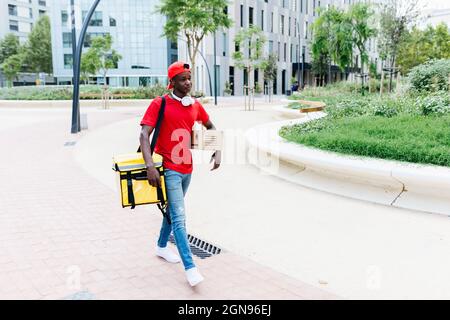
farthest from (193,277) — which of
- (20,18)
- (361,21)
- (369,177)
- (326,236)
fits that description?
(20,18)

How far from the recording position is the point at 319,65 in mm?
57562

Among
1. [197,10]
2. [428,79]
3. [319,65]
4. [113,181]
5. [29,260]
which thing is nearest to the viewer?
[29,260]

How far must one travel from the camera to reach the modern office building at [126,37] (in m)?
69.5

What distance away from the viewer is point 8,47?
6888cm

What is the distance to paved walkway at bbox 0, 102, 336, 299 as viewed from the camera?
3.48 meters

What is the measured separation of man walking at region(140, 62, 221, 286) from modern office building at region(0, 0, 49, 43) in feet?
278

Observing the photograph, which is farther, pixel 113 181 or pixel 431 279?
pixel 113 181

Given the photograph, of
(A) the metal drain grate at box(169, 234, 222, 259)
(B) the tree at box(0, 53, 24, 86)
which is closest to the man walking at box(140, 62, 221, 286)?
(A) the metal drain grate at box(169, 234, 222, 259)

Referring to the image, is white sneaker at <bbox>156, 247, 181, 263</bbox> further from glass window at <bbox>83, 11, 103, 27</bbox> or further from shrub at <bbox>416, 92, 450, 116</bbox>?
glass window at <bbox>83, 11, 103, 27</bbox>

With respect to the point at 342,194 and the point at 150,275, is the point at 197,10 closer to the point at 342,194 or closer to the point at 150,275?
the point at 342,194

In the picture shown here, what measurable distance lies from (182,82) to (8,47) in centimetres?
7567

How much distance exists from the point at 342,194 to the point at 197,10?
2539 cm

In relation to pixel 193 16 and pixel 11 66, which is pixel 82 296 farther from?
pixel 11 66

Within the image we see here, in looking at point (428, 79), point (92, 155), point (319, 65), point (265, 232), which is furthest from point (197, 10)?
point (319, 65)
